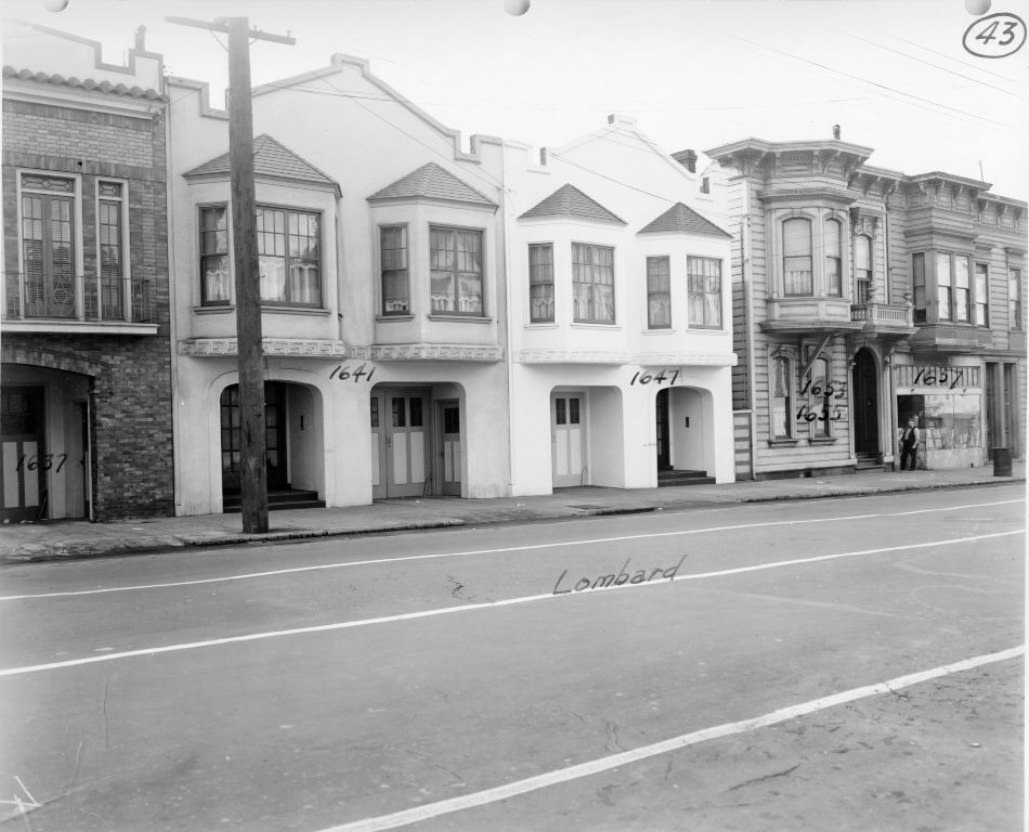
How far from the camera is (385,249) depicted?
2031 centimetres

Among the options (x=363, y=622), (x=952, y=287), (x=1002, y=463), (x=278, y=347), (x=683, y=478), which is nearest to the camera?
(x=363, y=622)

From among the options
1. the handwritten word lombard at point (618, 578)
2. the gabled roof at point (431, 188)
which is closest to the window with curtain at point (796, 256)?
the gabled roof at point (431, 188)

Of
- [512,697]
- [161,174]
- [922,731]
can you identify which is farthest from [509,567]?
[161,174]

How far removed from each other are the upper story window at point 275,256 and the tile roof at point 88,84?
6.66 feet

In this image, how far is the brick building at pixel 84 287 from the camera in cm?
1606

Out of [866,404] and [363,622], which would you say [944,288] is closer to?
[866,404]

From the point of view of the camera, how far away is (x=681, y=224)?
24062 mm

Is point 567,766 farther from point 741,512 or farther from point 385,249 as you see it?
point 385,249

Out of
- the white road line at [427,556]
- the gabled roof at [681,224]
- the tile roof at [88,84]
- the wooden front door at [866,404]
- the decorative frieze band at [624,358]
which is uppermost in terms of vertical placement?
the tile roof at [88,84]

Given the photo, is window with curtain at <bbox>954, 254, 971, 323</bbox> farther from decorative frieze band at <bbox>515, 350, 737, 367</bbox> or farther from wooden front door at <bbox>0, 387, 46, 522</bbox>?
wooden front door at <bbox>0, 387, 46, 522</bbox>

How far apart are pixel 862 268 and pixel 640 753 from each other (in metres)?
26.4

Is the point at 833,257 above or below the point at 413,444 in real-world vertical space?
above

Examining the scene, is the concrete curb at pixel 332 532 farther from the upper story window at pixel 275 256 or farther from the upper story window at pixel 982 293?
the upper story window at pixel 982 293

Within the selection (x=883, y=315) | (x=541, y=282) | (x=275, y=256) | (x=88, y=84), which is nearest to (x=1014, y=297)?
(x=883, y=315)
